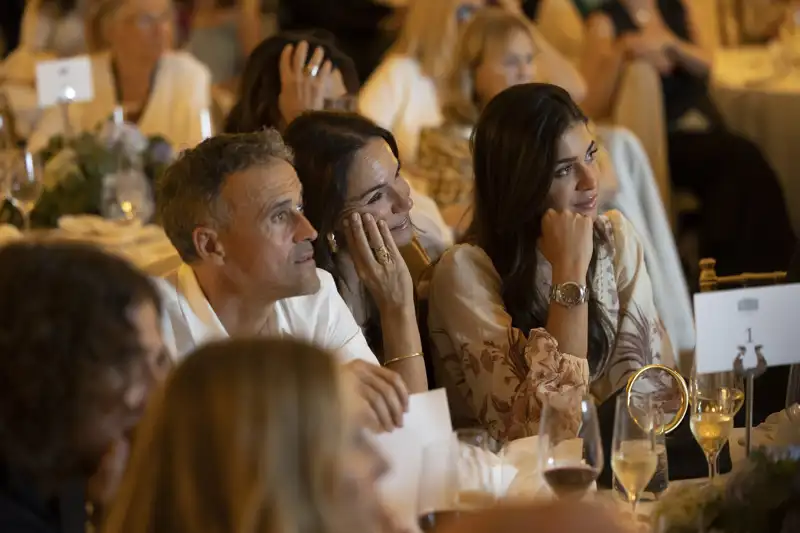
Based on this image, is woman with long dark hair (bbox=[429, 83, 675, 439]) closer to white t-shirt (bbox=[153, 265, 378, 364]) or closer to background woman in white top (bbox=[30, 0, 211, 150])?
white t-shirt (bbox=[153, 265, 378, 364])

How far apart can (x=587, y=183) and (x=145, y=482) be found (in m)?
1.57

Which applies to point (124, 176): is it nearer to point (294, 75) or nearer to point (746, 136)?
point (294, 75)

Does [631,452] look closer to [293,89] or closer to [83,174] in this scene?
[293,89]

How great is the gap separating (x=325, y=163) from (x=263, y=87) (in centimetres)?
93

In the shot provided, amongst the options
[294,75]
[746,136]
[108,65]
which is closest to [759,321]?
[294,75]

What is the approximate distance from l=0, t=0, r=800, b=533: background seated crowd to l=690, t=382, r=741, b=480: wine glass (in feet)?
1.08

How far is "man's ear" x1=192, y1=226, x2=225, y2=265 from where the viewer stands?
7.09ft

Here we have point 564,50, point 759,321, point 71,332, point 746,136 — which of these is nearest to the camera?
point 71,332

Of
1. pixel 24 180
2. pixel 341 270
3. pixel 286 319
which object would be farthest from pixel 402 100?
pixel 286 319

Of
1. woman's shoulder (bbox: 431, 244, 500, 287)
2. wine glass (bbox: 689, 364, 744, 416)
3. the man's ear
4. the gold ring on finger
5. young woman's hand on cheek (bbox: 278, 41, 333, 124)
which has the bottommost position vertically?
wine glass (bbox: 689, 364, 744, 416)

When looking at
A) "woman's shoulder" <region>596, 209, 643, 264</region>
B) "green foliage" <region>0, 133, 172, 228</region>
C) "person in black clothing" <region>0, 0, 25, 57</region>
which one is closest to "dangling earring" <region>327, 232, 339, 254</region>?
"woman's shoulder" <region>596, 209, 643, 264</region>

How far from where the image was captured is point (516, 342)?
2465 mm

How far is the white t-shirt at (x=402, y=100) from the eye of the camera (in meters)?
4.84

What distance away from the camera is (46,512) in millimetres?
1390
